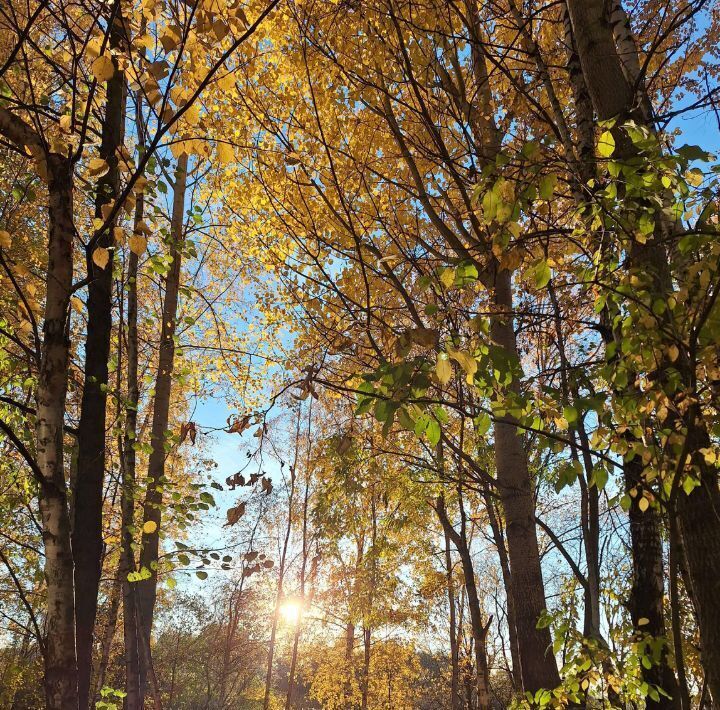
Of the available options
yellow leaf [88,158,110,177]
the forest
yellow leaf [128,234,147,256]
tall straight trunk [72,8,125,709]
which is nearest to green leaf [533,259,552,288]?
the forest

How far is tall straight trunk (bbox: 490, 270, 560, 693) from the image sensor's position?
9.97 feet

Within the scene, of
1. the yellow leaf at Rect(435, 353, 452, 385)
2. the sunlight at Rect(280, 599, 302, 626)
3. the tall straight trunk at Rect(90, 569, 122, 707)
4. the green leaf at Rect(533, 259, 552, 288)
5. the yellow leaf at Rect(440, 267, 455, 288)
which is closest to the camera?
the yellow leaf at Rect(435, 353, 452, 385)

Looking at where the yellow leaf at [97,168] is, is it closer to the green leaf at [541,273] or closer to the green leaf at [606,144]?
the green leaf at [541,273]

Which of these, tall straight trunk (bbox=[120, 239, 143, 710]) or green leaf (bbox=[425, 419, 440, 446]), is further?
tall straight trunk (bbox=[120, 239, 143, 710])

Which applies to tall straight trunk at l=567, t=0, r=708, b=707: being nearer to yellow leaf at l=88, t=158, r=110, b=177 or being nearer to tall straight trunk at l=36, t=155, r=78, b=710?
yellow leaf at l=88, t=158, r=110, b=177

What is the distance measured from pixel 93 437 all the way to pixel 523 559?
8.74ft

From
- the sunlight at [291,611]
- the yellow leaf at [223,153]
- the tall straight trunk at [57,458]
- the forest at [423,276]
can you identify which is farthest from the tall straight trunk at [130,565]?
the sunlight at [291,611]

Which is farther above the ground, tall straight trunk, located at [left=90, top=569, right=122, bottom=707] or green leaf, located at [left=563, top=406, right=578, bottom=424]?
green leaf, located at [left=563, top=406, right=578, bottom=424]

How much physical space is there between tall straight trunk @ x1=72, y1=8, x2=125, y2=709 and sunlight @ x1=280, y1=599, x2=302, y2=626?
16.6 meters

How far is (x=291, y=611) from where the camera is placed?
17.8m

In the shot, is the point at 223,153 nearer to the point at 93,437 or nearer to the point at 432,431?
the point at 432,431

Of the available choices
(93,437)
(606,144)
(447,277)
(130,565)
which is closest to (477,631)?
(130,565)

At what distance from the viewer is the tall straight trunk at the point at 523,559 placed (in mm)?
3039

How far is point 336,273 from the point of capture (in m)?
4.52
